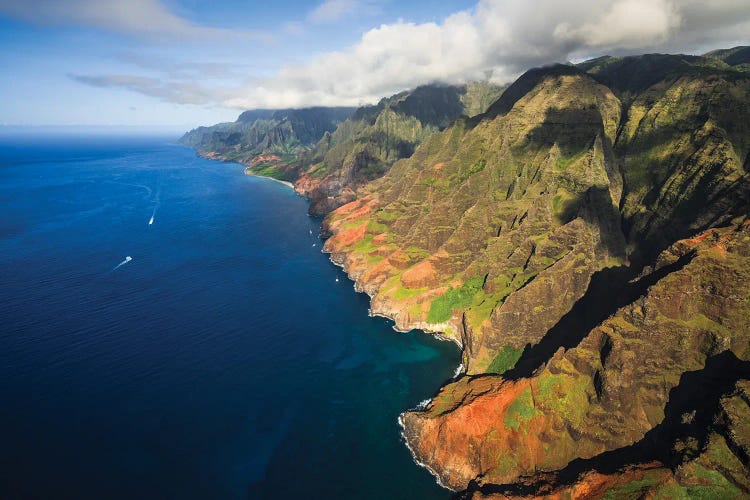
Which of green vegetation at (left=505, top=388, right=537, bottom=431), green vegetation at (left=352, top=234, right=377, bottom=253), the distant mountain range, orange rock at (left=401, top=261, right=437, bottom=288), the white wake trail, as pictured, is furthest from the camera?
green vegetation at (left=352, top=234, right=377, bottom=253)

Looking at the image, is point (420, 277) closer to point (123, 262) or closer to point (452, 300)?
point (452, 300)

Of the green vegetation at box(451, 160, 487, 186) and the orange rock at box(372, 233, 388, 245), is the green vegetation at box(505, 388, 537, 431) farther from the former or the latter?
the green vegetation at box(451, 160, 487, 186)

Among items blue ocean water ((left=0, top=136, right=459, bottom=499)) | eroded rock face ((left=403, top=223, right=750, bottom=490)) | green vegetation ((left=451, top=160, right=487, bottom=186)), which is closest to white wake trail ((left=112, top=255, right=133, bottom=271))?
blue ocean water ((left=0, top=136, right=459, bottom=499))

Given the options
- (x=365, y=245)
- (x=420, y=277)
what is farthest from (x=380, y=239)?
(x=420, y=277)

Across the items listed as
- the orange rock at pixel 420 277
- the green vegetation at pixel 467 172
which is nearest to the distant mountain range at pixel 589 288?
the orange rock at pixel 420 277

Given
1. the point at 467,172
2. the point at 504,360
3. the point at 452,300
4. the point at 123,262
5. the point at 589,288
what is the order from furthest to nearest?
the point at 467,172
the point at 123,262
the point at 452,300
the point at 589,288
the point at 504,360

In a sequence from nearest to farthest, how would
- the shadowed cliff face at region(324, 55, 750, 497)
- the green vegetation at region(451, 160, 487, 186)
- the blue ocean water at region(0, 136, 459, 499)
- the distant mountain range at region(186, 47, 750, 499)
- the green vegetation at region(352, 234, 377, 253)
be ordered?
1. the distant mountain range at region(186, 47, 750, 499)
2. the shadowed cliff face at region(324, 55, 750, 497)
3. the blue ocean water at region(0, 136, 459, 499)
4. the green vegetation at region(352, 234, 377, 253)
5. the green vegetation at region(451, 160, 487, 186)
